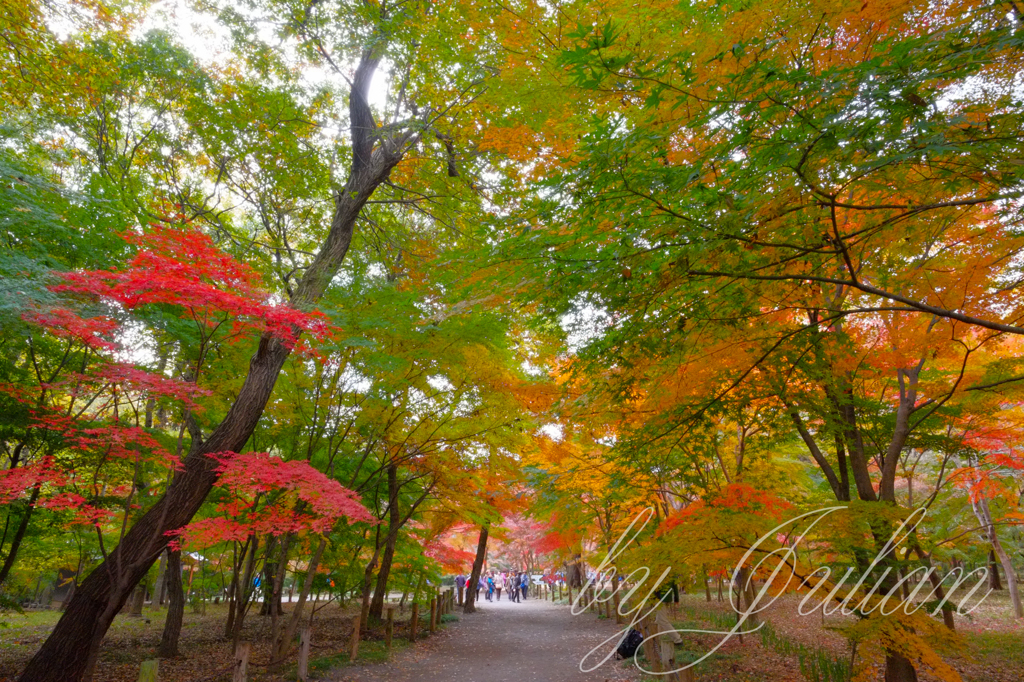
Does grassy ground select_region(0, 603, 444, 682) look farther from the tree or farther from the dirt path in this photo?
the tree

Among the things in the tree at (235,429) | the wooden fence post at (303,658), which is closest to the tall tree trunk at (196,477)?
the tree at (235,429)

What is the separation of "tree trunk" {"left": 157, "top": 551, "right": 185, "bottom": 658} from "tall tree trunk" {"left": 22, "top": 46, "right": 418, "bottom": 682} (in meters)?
3.44

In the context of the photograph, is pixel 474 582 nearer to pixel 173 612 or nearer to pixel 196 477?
pixel 173 612

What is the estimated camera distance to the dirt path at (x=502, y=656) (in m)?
8.44

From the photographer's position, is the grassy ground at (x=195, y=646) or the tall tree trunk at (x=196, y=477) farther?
the grassy ground at (x=195, y=646)

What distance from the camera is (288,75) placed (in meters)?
9.86

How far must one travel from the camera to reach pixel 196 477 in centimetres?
664

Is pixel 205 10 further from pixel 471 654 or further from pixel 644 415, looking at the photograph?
pixel 471 654

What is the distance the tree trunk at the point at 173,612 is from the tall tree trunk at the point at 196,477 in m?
3.44

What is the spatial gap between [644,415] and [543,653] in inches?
272

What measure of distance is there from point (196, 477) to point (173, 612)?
4.63 metres

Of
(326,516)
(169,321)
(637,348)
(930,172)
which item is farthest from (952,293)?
(169,321)

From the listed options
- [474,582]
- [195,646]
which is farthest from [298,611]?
[474,582]

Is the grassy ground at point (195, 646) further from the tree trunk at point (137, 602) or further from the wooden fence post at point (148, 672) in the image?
the wooden fence post at point (148, 672)
